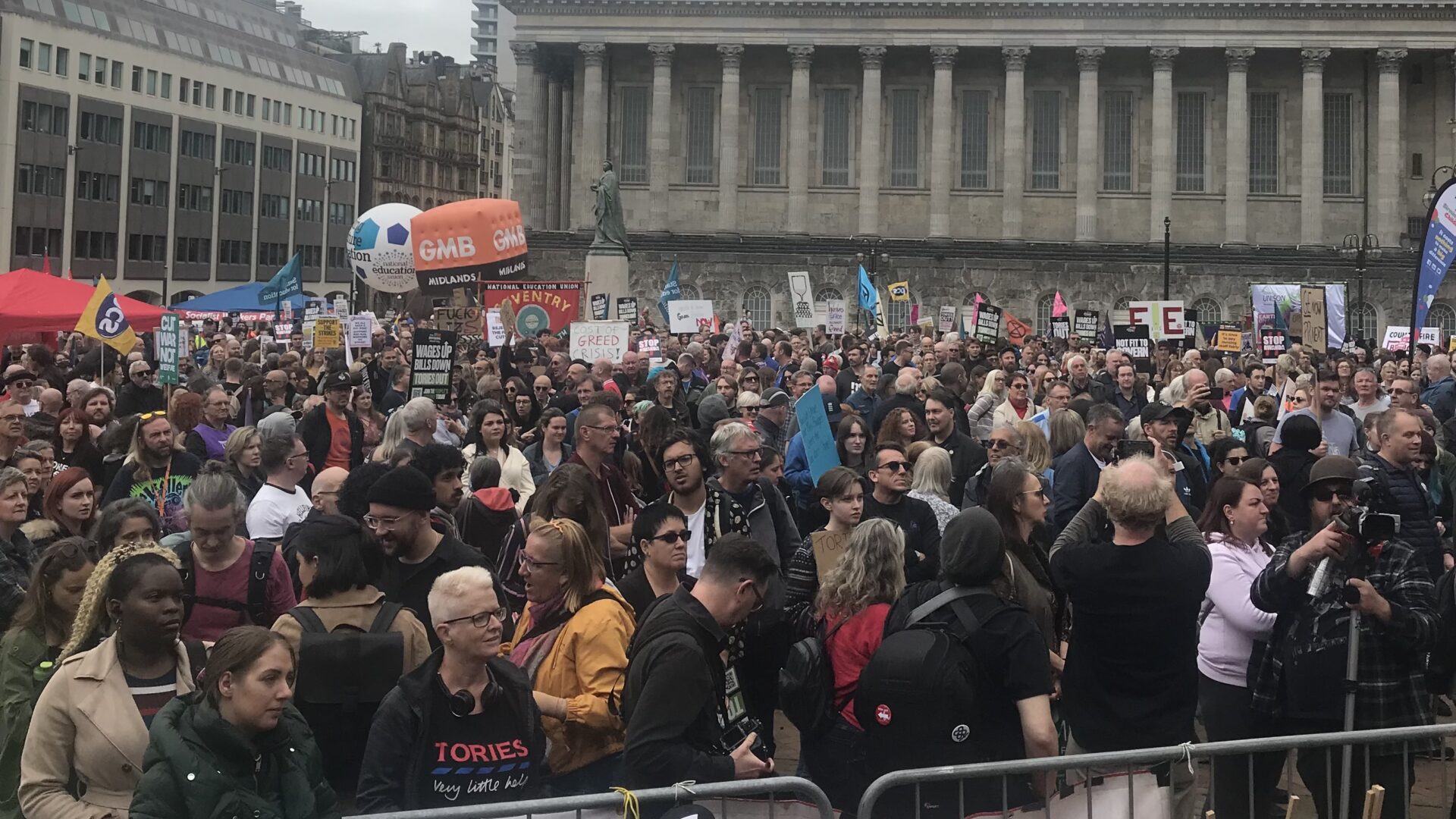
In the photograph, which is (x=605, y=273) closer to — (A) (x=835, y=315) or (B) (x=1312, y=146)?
(A) (x=835, y=315)

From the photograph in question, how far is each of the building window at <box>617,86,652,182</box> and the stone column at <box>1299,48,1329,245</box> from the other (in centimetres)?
2320

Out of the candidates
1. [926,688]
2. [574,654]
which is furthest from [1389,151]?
[574,654]

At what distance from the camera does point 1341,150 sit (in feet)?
203

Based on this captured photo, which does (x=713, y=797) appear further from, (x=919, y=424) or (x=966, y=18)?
(x=966, y=18)

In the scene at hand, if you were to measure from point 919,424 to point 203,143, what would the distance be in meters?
74.5

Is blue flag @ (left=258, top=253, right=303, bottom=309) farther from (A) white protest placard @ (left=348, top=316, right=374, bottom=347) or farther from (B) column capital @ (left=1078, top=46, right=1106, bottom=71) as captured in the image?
(B) column capital @ (left=1078, top=46, right=1106, bottom=71)

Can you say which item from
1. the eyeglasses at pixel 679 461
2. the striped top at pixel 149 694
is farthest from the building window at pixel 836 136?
the striped top at pixel 149 694

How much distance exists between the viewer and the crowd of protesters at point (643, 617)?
5.63 metres

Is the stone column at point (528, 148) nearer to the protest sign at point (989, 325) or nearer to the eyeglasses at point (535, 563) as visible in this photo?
the protest sign at point (989, 325)

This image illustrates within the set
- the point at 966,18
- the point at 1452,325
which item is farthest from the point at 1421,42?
the point at 966,18

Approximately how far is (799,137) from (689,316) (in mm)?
29093

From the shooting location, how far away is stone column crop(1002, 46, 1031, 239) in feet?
199

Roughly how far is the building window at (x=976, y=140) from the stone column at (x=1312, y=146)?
10894 millimetres

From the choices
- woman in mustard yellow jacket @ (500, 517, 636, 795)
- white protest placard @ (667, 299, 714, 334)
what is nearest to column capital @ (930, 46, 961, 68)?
Answer: white protest placard @ (667, 299, 714, 334)
